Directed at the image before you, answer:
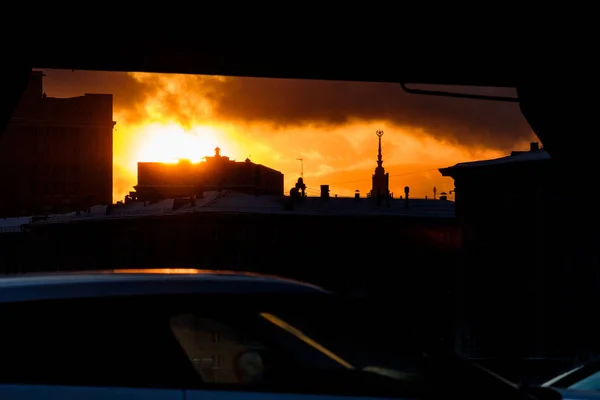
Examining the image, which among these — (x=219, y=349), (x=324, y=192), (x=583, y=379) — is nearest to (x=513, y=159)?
(x=324, y=192)

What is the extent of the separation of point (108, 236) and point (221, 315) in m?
72.6

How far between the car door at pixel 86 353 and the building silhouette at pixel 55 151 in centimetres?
11526

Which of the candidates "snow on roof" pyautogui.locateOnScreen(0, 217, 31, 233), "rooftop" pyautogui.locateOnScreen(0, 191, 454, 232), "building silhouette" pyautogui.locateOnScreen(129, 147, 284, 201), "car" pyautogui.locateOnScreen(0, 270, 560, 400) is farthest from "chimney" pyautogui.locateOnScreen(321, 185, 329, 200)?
"car" pyautogui.locateOnScreen(0, 270, 560, 400)

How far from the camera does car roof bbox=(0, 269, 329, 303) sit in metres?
3.76

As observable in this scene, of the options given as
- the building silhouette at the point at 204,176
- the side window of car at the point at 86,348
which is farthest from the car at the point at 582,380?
the building silhouette at the point at 204,176

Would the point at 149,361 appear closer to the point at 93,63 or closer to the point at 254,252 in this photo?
the point at 93,63

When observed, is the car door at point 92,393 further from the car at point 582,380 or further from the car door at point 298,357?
the car at point 582,380

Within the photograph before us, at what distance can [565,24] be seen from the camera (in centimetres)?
1162

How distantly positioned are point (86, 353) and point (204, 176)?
121529 mm

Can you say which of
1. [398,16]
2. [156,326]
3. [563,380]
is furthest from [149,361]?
[398,16]

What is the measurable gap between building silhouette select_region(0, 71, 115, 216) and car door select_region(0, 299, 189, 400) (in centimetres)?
11526

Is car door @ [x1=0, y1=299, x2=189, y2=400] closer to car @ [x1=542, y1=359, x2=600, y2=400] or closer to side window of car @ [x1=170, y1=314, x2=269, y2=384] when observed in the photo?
side window of car @ [x1=170, y1=314, x2=269, y2=384]

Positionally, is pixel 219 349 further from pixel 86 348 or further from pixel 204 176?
pixel 204 176

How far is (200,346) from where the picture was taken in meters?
3.70
